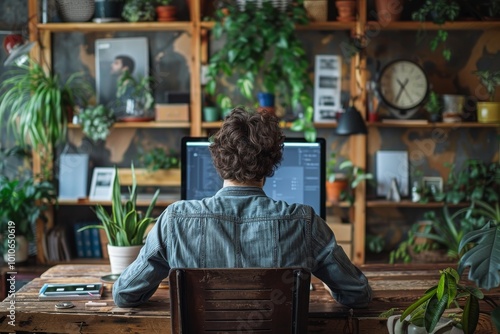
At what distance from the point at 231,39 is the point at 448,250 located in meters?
1.98

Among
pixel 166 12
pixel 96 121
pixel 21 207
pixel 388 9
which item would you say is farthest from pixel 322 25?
pixel 21 207

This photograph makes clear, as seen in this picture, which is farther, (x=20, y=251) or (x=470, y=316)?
(x=20, y=251)

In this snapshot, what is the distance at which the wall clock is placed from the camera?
495 centimetres

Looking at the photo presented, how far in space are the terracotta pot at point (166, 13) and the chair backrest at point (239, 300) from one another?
3181mm

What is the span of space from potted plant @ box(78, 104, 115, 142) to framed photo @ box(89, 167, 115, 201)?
327mm

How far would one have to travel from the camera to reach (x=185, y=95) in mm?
4969

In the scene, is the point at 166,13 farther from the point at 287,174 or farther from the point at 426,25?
the point at 287,174

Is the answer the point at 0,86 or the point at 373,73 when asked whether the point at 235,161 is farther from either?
the point at 0,86

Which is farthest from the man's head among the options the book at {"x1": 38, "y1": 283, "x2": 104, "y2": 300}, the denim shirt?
the denim shirt

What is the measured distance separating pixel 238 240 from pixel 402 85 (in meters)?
3.08

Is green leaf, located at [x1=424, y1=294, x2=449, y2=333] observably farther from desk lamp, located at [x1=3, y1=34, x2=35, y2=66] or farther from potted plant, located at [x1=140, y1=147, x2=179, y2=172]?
desk lamp, located at [x1=3, y1=34, x2=35, y2=66]

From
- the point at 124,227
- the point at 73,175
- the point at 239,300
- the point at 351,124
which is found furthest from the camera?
the point at 73,175

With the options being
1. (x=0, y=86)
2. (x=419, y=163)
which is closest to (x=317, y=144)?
(x=419, y=163)

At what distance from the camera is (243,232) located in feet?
7.16
